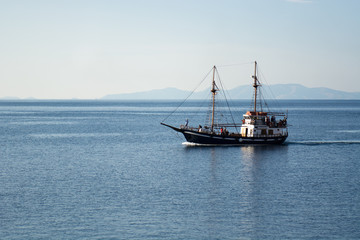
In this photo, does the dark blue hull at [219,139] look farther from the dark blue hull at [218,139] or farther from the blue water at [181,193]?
the blue water at [181,193]

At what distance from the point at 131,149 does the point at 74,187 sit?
36.3m

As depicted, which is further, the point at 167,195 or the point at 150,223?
the point at 167,195

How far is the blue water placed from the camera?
40188 mm

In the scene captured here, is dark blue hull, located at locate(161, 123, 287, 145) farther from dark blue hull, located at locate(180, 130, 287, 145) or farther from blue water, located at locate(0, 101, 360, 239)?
blue water, located at locate(0, 101, 360, 239)

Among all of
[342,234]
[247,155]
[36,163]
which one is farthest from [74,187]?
[247,155]

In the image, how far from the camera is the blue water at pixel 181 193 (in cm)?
4019

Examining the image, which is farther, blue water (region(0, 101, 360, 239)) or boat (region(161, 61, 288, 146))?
boat (region(161, 61, 288, 146))

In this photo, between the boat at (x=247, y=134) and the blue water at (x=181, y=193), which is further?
the boat at (x=247, y=134)

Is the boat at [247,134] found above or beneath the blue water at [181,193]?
above

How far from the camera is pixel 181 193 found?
5178cm

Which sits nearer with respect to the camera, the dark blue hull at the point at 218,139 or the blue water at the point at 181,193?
the blue water at the point at 181,193

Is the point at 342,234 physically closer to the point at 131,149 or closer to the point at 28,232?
the point at 28,232

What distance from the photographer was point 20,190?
52750 mm

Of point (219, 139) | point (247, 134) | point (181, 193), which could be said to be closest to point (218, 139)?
point (219, 139)
